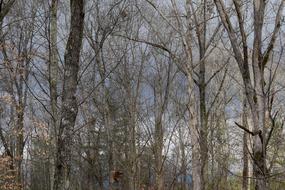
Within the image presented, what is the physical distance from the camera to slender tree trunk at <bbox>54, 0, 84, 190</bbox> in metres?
3.60

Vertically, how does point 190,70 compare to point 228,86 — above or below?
below

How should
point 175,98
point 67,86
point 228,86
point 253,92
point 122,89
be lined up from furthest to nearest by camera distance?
1. point 228,86
2. point 175,98
3. point 122,89
4. point 67,86
5. point 253,92

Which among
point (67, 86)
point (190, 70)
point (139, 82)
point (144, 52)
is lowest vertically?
point (67, 86)

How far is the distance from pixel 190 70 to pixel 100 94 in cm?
749

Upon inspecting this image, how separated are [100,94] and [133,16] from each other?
129 inches

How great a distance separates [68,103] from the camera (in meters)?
3.74

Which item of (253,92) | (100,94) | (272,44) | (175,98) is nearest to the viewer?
(253,92)

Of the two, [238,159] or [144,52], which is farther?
[238,159]

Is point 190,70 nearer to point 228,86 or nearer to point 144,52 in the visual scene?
point 144,52

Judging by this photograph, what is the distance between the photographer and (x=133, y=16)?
1612cm

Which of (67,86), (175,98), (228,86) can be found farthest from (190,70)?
(228,86)

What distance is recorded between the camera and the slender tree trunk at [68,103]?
11.8ft

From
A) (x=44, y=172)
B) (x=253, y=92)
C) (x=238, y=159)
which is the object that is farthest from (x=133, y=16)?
(x=44, y=172)

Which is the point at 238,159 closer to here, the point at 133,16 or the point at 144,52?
the point at 144,52
